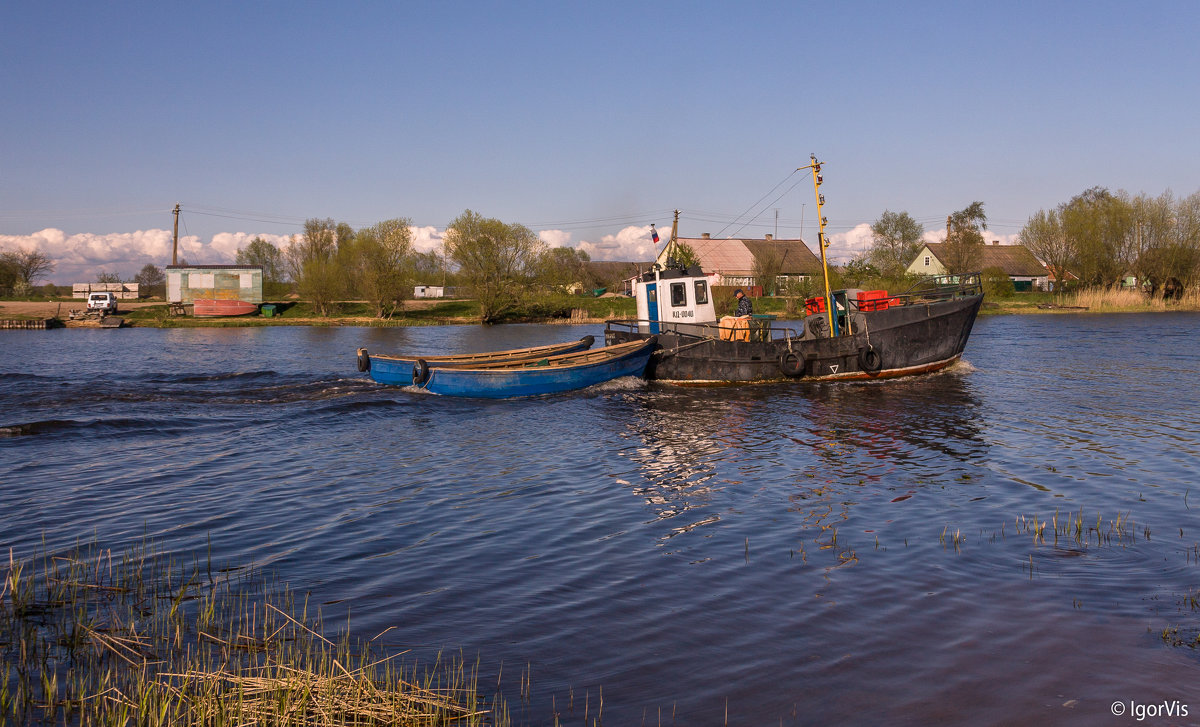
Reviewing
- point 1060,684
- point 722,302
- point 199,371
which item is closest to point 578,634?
point 1060,684

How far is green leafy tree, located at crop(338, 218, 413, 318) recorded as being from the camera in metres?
67.4

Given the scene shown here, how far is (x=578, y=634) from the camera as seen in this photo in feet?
21.6

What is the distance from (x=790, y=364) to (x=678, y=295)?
425cm

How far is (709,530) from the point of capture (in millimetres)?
9734

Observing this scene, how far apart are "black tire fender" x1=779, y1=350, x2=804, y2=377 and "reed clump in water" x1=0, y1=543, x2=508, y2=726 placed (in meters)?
18.7

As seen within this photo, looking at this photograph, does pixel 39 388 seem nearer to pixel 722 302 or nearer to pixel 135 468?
pixel 135 468

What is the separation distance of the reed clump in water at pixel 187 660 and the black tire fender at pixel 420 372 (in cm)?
1418

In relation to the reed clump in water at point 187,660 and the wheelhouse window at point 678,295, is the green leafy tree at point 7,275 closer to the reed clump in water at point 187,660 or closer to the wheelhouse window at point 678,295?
the wheelhouse window at point 678,295

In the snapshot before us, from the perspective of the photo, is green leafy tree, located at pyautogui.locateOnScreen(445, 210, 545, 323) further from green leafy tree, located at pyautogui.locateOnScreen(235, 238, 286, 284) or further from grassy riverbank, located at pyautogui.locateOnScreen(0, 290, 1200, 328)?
green leafy tree, located at pyautogui.locateOnScreen(235, 238, 286, 284)

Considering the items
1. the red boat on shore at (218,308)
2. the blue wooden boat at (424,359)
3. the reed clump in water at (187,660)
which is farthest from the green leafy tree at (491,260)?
the reed clump in water at (187,660)

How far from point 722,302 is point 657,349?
33.5 metres

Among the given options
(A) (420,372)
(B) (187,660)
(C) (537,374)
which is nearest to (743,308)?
(C) (537,374)

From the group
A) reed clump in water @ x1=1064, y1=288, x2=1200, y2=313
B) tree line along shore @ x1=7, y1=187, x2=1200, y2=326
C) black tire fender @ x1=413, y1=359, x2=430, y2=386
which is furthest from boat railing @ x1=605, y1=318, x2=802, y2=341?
reed clump in water @ x1=1064, y1=288, x2=1200, y2=313

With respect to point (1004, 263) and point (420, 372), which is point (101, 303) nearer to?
point (420, 372)
